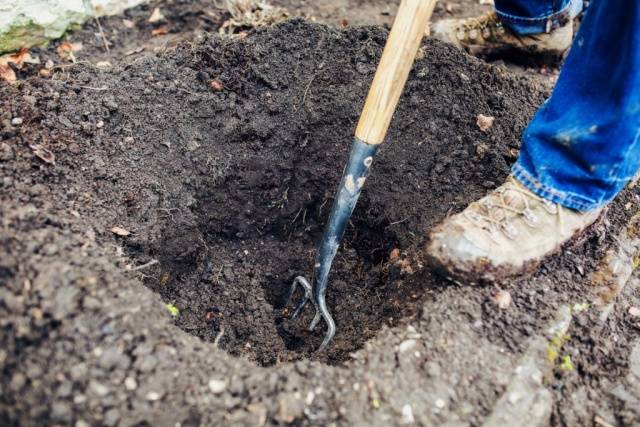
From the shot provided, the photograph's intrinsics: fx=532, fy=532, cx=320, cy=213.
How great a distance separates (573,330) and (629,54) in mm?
968

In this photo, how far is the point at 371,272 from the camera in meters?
2.43

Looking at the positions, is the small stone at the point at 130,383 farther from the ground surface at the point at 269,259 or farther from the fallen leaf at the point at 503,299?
the fallen leaf at the point at 503,299

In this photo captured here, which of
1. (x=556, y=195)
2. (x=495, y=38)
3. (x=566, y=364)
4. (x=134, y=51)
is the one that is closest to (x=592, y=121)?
(x=556, y=195)

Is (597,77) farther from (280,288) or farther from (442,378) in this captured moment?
(280,288)

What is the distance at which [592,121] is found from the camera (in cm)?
Result: 187

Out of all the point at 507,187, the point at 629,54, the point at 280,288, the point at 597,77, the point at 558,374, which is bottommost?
the point at 280,288

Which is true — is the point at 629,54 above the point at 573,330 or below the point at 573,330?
above

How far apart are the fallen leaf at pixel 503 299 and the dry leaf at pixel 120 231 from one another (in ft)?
4.64

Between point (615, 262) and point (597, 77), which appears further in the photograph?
point (615, 262)

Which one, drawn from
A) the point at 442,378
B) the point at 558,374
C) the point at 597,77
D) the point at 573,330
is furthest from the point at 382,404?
the point at 597,77

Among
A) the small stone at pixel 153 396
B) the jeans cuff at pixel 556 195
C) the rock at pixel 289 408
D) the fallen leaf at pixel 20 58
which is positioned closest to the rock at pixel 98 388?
the small stone at pixel 153 396

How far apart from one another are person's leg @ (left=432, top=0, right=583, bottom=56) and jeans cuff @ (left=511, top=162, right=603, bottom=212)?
46.3 inches

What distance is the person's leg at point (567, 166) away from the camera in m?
1.77

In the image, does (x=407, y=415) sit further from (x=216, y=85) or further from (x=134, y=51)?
(x=134, y=51)
